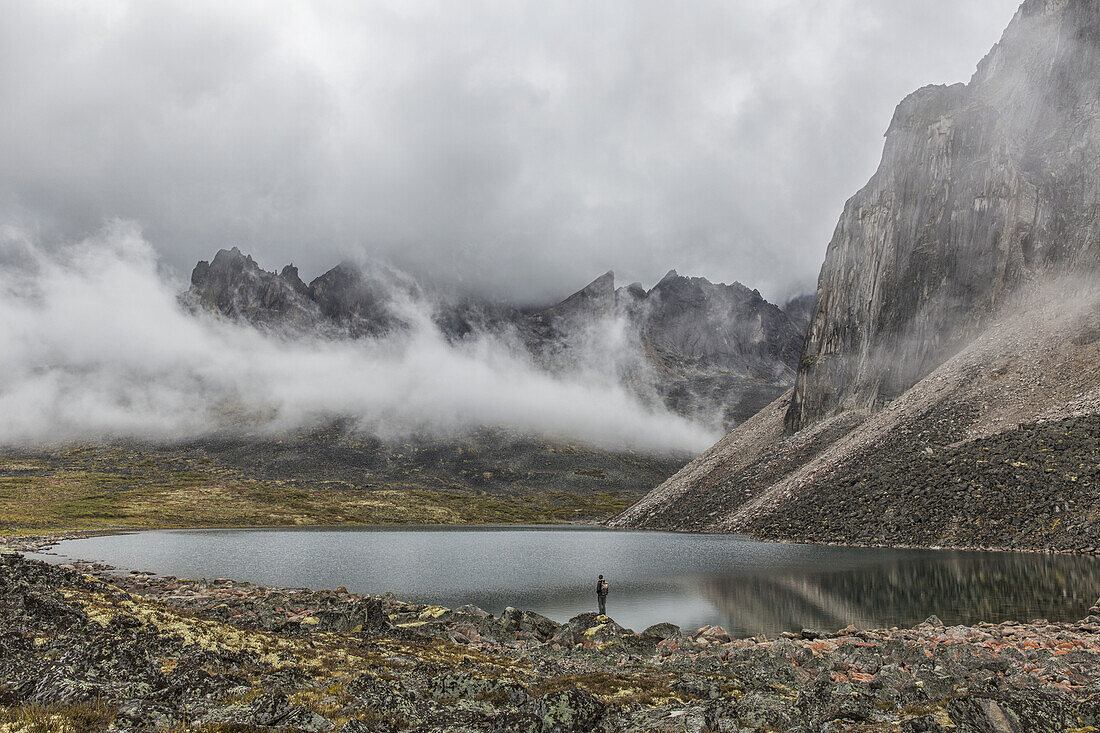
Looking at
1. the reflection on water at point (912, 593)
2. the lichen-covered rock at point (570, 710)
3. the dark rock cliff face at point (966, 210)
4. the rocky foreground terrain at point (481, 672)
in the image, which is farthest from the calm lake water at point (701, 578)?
the dark rock cliff face at point (966, 210)

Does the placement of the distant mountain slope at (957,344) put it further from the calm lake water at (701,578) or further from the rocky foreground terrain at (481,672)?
the rocky foreground terrain at (481,672)

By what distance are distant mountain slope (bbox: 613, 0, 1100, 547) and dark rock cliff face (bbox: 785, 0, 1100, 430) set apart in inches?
13.1

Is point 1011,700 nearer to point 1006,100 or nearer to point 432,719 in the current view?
point 432,719

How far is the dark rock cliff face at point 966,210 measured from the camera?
360 ft

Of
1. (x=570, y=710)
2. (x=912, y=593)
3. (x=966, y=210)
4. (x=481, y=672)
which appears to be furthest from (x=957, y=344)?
(x=570, y=710)

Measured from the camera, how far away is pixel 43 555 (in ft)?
Answer: 250

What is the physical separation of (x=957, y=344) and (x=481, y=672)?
404 feet

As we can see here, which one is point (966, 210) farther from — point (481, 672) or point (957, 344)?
point (481, 672)

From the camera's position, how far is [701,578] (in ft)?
175

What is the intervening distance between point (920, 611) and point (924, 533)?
4223 centimetres

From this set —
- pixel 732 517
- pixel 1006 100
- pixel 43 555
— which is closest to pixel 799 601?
pixel 732 517

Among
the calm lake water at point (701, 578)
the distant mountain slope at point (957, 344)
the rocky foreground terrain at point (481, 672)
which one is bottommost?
the calm lake water at point (701, 578)

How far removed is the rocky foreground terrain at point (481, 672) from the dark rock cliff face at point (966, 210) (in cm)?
10522

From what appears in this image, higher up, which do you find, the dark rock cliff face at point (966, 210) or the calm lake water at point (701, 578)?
the dark rock cliff face at point (966, 210)
